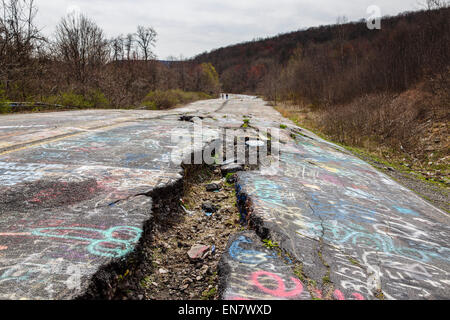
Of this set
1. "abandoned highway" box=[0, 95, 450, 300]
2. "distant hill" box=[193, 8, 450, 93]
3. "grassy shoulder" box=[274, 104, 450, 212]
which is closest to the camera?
"abandoned highway" box=[0, 95, 450, 300]

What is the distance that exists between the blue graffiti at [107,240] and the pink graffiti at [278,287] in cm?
90

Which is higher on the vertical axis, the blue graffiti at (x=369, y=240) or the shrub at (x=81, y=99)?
the shrub at (x=81, y=99)

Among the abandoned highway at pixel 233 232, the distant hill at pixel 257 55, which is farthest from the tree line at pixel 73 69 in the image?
the distant hill at pixel 257 55

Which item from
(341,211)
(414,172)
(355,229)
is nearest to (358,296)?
(355,229)

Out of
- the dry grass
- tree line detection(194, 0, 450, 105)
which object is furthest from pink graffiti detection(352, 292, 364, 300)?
tree line detection(194, 0, 450, 105)

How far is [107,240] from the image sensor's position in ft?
6.67

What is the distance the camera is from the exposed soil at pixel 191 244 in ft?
6.47

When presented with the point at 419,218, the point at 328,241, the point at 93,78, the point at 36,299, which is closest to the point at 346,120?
the point at 419,218

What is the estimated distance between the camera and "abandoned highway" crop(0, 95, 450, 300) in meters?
1.80

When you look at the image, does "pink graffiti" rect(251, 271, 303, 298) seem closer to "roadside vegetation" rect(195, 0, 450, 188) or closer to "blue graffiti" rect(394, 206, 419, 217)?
"blue graffiti" rect(394, 206, 419, 217)

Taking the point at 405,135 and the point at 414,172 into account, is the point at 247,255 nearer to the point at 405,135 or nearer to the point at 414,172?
the point at 414,172

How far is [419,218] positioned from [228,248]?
292 cm

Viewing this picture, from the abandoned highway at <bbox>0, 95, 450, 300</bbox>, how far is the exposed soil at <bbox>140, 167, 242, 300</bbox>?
2.8 inches

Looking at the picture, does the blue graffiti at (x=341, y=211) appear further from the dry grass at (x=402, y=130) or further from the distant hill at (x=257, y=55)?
the distant hill at (x=257, y=55)
